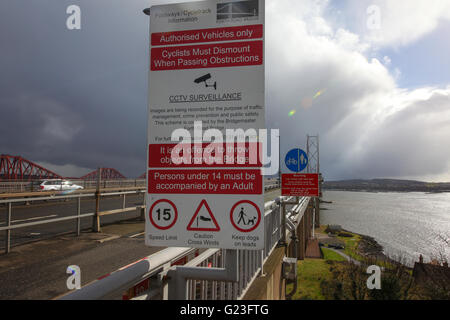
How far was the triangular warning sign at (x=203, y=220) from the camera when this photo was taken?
192 centimetres

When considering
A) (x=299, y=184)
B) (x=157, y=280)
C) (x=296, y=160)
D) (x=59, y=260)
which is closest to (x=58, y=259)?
(x=59, y=260)

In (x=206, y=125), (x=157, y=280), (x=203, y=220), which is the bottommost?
(x=157, y=280)

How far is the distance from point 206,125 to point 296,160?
31.3 feet

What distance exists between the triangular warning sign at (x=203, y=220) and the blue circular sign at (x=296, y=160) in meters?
9.24

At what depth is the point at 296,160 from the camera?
11.0 m

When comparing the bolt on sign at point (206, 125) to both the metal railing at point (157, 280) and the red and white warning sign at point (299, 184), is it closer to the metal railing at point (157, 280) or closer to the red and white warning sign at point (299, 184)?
the metal railing at point (157, 280)

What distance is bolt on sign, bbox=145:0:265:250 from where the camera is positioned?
1.89 metres

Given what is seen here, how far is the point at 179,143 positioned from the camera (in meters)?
1.95

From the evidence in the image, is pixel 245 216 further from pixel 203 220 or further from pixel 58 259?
pixel 58 259

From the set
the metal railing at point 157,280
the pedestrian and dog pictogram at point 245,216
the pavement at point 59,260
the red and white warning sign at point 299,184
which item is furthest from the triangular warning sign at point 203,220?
the red and white warning sign at point 299,184

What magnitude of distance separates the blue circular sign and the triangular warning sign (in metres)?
9.24
